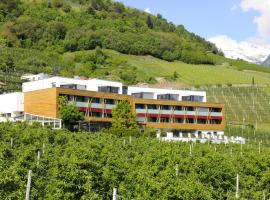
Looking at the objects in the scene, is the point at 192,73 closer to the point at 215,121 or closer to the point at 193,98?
the point at 193,98

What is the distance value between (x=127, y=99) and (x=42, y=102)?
15375 mm

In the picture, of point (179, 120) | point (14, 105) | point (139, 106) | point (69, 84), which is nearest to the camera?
point (14, 105)

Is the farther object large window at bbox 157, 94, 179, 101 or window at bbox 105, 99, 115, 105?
large window at bbox 157, 94, 179, 101

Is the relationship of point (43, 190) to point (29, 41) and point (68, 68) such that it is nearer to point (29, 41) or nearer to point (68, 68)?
point (68, 68)

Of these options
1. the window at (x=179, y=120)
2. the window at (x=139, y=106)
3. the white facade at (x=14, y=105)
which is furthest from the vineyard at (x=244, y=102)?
the white facade at (x=14, y=105)

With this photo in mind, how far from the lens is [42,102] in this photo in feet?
295

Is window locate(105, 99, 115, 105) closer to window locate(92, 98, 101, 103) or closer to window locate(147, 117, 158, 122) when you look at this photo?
window locate(92, 98, 101, 103)

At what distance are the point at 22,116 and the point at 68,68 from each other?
282ft

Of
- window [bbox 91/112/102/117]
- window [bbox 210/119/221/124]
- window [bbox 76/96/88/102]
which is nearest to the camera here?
window [bbox 76/96/88/102]

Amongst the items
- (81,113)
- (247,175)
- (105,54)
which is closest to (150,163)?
(247,175)

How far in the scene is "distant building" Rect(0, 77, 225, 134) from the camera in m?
89.8

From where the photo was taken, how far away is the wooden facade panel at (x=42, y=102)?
285ft

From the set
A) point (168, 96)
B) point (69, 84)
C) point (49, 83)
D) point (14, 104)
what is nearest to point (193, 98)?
point (168, 96)

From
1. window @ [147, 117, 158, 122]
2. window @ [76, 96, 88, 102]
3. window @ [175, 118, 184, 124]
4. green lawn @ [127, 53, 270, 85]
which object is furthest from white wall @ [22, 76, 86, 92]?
green lawn @ [127, 53, 270, 85]
